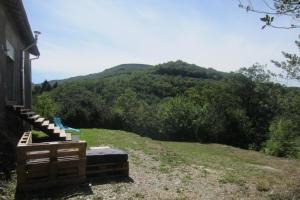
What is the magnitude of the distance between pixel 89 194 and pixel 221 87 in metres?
24.3

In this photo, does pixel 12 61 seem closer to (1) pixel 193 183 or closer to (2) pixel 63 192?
(2) pixel 63 192

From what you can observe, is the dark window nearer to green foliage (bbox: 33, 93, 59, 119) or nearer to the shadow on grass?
the shadow on grass

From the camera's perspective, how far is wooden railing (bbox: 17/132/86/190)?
562 cm

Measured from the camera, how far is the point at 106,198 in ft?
18.0

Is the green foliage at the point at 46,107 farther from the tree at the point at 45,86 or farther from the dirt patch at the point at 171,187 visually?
the tree at the point at 45,86

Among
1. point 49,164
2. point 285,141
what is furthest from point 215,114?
point 49,164

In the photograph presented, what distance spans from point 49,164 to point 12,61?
5817 mm

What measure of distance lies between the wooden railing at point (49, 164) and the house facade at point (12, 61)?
1.30 m

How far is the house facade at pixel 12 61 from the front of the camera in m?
8.24

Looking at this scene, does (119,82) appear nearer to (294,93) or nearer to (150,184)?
(294,93)

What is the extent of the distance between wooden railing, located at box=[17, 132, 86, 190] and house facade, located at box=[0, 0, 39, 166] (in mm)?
1303

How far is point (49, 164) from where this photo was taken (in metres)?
5.86

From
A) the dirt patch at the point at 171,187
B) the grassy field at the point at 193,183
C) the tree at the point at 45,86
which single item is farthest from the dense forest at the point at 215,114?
the tree at the point at 45,86

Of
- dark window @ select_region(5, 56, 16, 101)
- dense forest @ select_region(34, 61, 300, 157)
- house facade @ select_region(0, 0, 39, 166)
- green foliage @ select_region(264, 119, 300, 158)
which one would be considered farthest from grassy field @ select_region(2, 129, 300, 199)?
dense forest @ select_region(34, 61, 300, 157)
